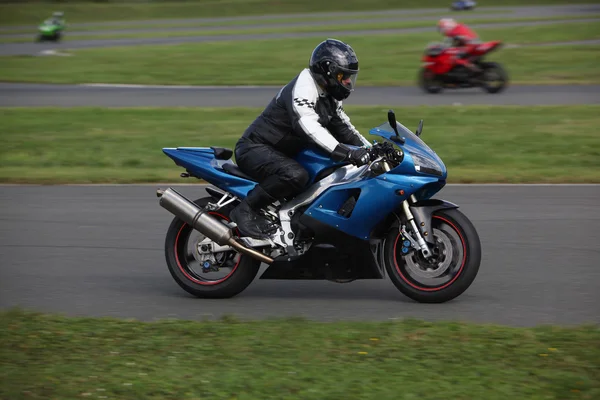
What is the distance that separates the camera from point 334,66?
21.5 feet

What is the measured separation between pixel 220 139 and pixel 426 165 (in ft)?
30.7

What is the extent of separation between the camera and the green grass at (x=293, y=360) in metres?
4.78

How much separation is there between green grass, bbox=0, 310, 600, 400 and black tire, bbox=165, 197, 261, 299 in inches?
32.2

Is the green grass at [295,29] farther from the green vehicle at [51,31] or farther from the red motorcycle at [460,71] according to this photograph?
the red motorcycle at [460,71]

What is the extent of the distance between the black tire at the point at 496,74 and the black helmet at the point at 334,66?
1525cm

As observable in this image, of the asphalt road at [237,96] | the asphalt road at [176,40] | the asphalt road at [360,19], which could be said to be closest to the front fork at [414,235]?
the asphalt road at [237,96]

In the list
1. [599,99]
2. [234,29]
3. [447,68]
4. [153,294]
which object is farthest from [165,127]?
[234,29]

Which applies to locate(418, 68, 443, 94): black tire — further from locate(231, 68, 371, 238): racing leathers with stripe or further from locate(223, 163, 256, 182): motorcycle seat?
locate(223, 163, 256, 182): motorcycle seat

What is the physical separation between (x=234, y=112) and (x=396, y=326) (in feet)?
43.0

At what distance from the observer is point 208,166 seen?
7.04m

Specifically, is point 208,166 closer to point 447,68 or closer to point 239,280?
point 239,280

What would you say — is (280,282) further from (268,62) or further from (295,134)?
(268,62)

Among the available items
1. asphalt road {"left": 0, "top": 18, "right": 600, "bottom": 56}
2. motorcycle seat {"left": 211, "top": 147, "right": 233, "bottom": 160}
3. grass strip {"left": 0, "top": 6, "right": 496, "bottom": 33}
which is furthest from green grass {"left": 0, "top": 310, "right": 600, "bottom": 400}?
grass strip {"left": 0, "top": 6, "right": 496, "bottom": 33}

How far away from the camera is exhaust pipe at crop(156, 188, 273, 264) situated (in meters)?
6.86
